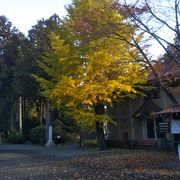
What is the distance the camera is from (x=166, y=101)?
29.5 m

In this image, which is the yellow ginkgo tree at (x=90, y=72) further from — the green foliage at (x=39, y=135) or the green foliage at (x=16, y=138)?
the green foliage at (x=16, y=138)

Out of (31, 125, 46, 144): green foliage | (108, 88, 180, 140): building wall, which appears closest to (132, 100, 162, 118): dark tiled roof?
(108, 88, 180, 140): building wall

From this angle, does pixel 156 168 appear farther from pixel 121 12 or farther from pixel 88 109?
pixel 88 109

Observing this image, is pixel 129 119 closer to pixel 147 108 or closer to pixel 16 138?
pixel 147 108

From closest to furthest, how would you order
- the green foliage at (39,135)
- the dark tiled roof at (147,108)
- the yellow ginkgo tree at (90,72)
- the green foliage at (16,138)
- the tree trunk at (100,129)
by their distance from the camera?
the yellow ginkgo tree at (90,72), the dark tiled roof at (147,108), the tree trunk at (100,129), the green foliage at (39,135), the green foliage at (16,138)

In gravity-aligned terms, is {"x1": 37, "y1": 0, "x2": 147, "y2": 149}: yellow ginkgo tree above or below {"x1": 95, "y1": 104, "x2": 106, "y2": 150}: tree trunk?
above

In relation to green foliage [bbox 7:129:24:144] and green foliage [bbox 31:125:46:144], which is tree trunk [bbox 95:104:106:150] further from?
green foliage [bbox 7:129:24:144]

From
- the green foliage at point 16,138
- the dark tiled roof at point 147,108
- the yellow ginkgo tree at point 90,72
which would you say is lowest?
the green foliage at point 16,138

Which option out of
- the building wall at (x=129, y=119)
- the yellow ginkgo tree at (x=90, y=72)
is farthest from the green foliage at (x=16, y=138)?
the yellow ginkgo tree at (x=90, y=72)

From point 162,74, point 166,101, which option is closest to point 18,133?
point 166,101

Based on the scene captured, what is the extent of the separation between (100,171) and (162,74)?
325 inches

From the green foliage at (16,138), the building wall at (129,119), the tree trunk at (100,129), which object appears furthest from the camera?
the green foliage at (16,138)

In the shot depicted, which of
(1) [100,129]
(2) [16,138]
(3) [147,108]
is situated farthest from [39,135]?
(3) [147,108]

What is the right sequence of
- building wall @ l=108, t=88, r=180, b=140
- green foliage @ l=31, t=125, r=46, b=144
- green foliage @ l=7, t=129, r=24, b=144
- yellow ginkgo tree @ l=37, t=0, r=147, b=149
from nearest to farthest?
yellow ginkgo tree @ l=37, t=0, r=147, b=149 → building wall @ l=108, t=88, r=180, b=140 → green foliage @ l=31, t=125, r=46, b=144 → green foliage @ l=7, t=129, r=24, b=144
